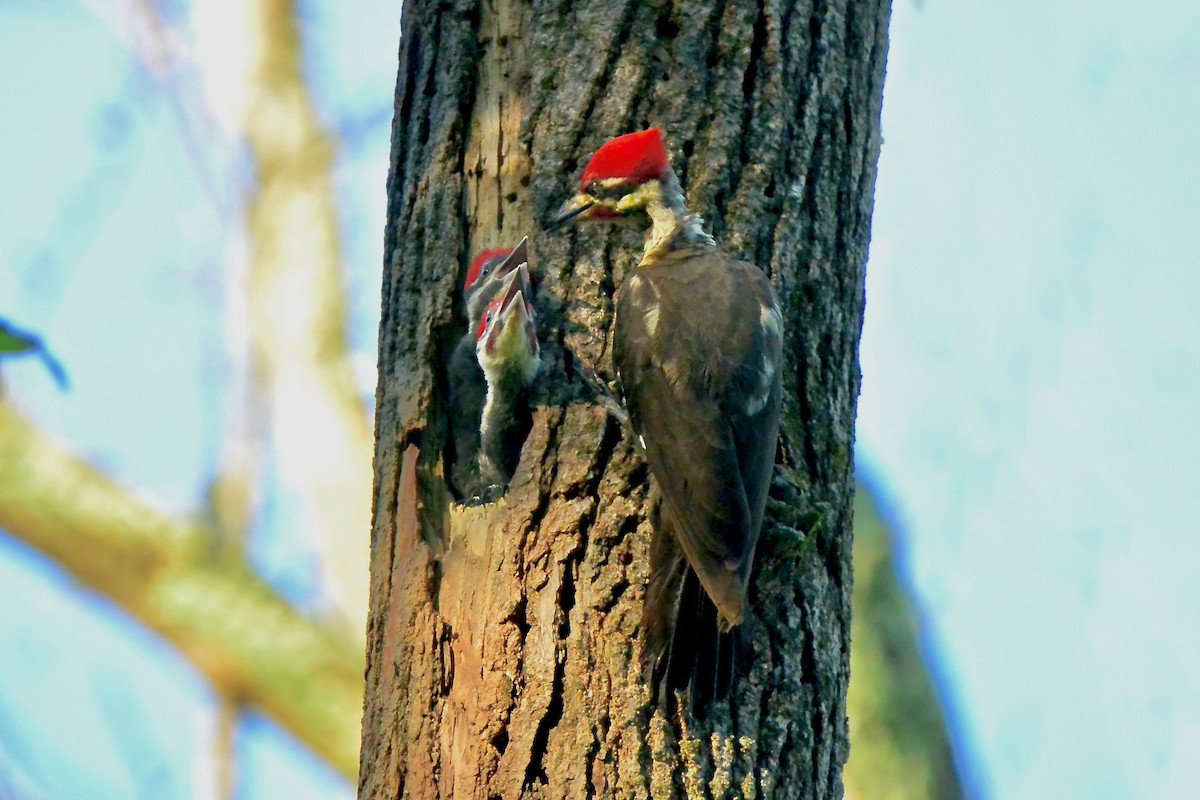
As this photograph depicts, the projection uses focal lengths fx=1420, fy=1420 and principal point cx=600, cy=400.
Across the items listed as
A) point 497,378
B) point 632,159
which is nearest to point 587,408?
point 497,378

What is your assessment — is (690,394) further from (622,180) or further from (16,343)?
(16,343)

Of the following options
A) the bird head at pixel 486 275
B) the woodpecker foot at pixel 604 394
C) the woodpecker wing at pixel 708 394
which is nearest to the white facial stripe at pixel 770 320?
the woodpecker wing at pixel 708 394

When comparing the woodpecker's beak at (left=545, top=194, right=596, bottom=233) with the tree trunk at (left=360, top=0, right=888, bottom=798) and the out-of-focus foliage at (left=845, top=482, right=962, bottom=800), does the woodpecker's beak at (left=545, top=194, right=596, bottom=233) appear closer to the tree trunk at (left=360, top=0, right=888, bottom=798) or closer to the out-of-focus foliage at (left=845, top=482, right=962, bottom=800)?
the tree trunk at (left=360, top=0, right=888, bottom=798)


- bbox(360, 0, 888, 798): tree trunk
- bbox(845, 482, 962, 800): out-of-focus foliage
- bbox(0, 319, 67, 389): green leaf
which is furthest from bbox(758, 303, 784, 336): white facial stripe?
bbox(845, 482, 962, 800): out-of-focus foliage

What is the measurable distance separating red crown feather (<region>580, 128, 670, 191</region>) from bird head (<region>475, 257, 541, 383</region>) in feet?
0.87

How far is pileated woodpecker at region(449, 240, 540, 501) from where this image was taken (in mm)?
2812

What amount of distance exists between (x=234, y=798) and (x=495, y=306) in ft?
20.4

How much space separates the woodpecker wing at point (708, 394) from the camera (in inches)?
95.5

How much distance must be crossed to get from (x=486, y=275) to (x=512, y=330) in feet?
0.70

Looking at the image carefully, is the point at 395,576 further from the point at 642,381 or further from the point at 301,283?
the point at 301,283

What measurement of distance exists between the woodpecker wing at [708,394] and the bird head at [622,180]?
136mm

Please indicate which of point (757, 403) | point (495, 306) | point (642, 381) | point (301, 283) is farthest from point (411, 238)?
point (301, 283)

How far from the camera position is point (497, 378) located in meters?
2.84

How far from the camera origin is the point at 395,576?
2814 millimetres
